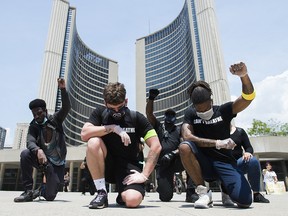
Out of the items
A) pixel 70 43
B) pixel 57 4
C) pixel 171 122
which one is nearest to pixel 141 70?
pixel 70 43

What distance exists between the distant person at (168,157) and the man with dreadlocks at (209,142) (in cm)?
111

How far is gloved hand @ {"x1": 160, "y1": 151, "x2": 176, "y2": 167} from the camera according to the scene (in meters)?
4.21

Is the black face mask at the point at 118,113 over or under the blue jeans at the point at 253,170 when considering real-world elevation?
over

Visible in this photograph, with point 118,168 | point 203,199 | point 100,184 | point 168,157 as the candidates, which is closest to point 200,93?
point 203,199

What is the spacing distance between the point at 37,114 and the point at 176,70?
9058 cm

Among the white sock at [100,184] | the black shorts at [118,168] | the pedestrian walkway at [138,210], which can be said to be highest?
the black shorts at [118,168]

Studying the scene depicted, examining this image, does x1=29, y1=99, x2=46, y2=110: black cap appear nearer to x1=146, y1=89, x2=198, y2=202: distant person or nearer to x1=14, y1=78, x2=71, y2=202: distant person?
x1=14, y1=78, x2=71, y2=202: distant person

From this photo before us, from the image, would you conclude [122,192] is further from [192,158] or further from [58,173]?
[58,173]

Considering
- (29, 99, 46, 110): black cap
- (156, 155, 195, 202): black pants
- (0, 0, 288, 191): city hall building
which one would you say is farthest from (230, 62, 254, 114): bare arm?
(0, 0, 288, 191): city hall building

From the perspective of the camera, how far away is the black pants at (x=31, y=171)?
359cm

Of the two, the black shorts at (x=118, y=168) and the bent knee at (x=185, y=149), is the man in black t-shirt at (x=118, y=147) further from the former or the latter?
the bent knee at (x=185, y=149)

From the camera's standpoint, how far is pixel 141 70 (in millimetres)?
101625

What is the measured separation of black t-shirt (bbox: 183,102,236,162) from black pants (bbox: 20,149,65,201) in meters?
2.32

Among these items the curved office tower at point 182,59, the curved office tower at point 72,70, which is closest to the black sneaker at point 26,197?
the curved office tower at point 72,70
